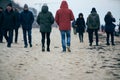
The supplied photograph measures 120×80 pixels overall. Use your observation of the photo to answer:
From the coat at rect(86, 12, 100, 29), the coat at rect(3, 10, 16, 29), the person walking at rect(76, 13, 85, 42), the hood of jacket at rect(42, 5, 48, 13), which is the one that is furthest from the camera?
the person walking at rect(76, 13, 85, 42)

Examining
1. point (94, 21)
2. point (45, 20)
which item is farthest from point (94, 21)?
point (45, 20)

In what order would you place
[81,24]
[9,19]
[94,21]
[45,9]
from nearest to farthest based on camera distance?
[45,9], [9,19], [94,21], [81,24]

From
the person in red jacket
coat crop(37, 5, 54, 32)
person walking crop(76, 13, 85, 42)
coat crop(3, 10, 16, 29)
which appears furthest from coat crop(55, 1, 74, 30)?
person walking crop(76, 13, 85, 42)

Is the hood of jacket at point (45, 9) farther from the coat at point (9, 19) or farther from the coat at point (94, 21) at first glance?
the coat at point (94, 21)

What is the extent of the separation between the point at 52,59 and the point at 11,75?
2.88 m

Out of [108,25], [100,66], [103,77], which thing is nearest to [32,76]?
[103,77]

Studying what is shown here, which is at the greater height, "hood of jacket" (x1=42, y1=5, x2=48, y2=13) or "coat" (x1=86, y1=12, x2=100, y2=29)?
"hood of jacket" (x1=42, y1=5, x2=48, y2=13)

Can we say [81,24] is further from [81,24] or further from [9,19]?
[9,19]

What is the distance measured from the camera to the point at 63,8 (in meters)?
12.4

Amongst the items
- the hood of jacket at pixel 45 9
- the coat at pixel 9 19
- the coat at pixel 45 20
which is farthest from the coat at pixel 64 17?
the coat at pixel 9 19

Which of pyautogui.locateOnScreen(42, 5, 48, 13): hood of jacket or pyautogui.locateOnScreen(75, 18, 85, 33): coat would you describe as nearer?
pyautogui.locateOnScreen(42, 5, 48, 13): hood of jacket

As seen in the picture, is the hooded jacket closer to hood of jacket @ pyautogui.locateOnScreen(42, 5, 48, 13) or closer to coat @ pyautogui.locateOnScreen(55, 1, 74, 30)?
coat @ pyautogui.locateOnScreen(55, 1, 74, 30)

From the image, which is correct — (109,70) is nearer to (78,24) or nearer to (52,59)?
(52,59)

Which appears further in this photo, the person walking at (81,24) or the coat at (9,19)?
the person walking at (81,24)
